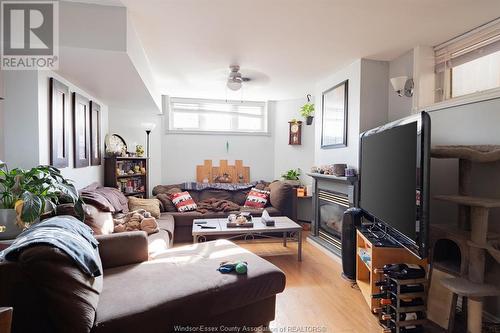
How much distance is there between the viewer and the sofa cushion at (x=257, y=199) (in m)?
4.58

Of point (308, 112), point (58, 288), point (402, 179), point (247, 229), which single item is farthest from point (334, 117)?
point (58, 288)

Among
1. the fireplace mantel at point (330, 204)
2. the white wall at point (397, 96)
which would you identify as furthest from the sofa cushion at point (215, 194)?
the white wall at point (397, 96)

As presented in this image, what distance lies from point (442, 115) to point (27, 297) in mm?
3191

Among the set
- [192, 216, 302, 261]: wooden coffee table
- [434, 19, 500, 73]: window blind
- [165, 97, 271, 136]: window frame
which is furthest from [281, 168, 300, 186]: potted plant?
[434, 19, 500, 73]: window blind

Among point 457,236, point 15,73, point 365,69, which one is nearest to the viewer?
point 457,236

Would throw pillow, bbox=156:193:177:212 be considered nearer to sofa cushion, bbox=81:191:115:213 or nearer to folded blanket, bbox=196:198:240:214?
folded blanket, bbox=196:198:240:214

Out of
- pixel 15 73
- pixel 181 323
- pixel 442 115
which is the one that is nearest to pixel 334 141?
pixel 442 115

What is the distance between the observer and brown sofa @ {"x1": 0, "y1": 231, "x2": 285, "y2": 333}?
4.11 ft

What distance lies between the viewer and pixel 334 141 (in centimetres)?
369

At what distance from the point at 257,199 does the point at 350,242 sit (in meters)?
2.08

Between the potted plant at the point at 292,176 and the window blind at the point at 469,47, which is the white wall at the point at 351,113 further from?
the potted plant at the point at 292,176

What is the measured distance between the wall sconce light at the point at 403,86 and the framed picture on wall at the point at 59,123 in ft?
10.2

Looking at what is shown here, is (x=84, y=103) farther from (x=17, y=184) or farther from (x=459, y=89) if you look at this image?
(x=459, y=89)

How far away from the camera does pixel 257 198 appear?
463 centimetres
